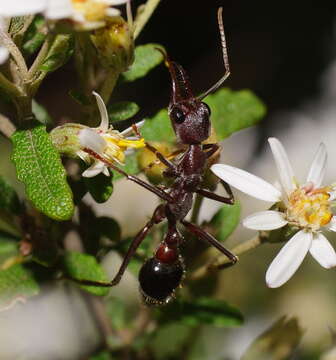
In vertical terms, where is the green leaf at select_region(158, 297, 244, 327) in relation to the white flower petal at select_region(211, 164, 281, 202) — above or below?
below

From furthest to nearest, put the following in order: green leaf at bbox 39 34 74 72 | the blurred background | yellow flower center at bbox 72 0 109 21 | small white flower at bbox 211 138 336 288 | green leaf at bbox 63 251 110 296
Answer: the blurred background, green leaf at bbox 63 251 110 296, small white flower at bbox 211 138 336 288, green leaf at bbox 39 34 74 72, yellow flower center at bbox 72 0 109 21

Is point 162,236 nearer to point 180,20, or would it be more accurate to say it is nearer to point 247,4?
point 180,20

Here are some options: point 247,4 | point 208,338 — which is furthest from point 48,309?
point 247,4

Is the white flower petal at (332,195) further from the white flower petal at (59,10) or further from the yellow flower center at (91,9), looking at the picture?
the white flower petal at (59,10)

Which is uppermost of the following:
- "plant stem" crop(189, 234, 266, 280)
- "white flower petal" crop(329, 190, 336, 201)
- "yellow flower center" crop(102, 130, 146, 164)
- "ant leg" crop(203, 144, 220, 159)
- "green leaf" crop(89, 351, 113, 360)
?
"yellow flower center" crop(102, 130, 146, 164)

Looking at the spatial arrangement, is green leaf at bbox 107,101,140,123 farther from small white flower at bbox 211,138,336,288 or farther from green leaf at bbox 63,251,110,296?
green leaf at bbox 63,251,110,296

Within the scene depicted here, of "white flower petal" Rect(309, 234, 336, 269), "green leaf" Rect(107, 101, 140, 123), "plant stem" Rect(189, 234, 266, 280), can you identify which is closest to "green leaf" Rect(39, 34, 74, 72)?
"green leaf" Rect(107, 101, 140, 123)
